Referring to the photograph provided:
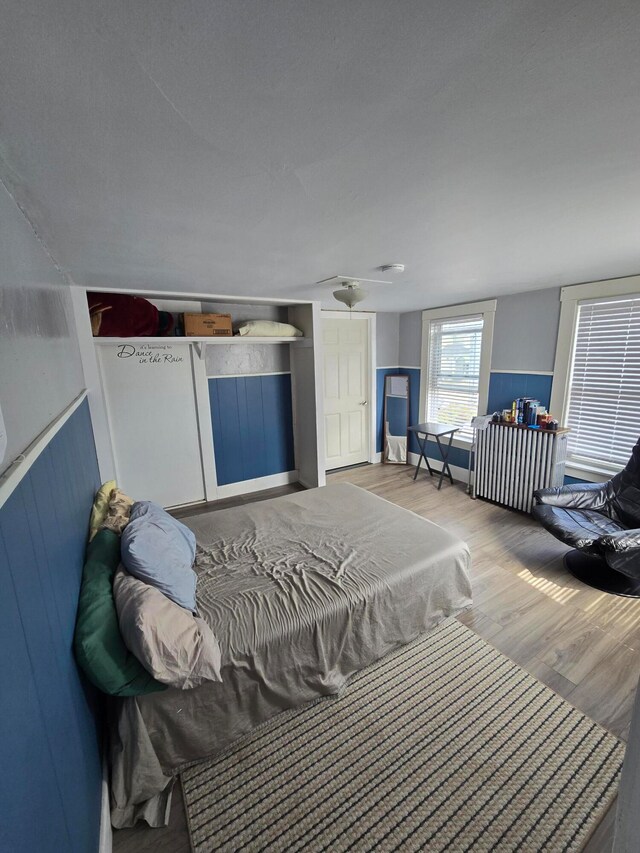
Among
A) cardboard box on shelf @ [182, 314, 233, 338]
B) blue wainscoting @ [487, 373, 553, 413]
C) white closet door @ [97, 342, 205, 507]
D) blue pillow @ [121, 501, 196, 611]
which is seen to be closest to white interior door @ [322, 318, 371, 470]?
cardboard box on shelf @ [182, 314, 233, 338]

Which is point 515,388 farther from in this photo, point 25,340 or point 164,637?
point 25,340

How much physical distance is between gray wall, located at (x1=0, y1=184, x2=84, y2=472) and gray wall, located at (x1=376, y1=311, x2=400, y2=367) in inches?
164

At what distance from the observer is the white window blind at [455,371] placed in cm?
437

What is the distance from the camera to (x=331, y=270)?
2.52 meters

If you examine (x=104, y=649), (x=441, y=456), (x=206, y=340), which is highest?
(x=206, y=340)

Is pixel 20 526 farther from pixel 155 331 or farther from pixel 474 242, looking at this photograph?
pixel 155 331

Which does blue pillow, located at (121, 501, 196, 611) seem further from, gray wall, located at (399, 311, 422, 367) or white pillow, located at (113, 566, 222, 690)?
gray wall, located at (399, 311, 422, 367)

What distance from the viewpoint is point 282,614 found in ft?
5.48

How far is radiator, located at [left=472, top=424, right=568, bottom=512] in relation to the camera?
343 cm

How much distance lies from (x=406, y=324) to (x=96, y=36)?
4968 mm

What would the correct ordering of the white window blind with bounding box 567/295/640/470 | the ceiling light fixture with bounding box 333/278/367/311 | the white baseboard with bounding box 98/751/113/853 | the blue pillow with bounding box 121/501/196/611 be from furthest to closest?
the white window blind with bounding box 567/295/640/470
the ceiling light fixture with bounding box 333/278/367/311
the blue pillow with bounding box 121/501/196/611
the white baseboard with bounding box 98/751/113/853

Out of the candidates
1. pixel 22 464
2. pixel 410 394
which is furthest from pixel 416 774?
pixel 410 394

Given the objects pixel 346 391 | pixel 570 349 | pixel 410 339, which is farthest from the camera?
pixel 410 339

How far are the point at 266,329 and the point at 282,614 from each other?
2998 millimetres
